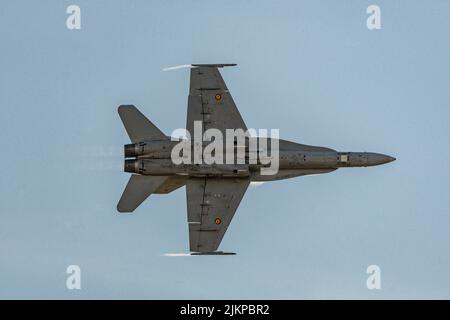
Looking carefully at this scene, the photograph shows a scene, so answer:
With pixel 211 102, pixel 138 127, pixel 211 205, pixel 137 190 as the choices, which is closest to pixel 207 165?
pixel 211 205

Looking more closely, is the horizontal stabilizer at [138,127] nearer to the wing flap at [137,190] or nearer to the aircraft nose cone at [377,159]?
the wing flap at [137,190]

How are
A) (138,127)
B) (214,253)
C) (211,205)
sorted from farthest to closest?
(211,205) < (138,127) < (214,253)

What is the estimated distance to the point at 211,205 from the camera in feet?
142

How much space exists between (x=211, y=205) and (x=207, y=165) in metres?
1.38

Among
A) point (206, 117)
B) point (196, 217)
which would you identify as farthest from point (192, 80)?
point (196, 217)

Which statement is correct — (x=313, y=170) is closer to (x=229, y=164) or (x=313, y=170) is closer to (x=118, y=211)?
(x=229, y=164)

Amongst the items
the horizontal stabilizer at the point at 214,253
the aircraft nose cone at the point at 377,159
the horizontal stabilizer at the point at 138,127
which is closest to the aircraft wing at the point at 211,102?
the horizontal stabilizer at the point at 138,127

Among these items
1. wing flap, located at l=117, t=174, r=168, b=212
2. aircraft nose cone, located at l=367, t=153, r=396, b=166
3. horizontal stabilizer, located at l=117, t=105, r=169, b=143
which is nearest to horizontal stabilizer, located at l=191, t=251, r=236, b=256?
wing flap, located at l=117, t=174, r=168, b=212

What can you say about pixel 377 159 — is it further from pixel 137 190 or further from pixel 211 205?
pixel 137 190

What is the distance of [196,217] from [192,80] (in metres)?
4.17

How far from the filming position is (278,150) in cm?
4312

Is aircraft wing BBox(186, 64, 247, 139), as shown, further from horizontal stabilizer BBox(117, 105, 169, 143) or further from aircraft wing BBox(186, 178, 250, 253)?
aircraft wing BBox(186, 178, 250, 253)

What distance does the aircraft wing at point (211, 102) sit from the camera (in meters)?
43.2

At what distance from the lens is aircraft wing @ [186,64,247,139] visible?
43156 millimetres
